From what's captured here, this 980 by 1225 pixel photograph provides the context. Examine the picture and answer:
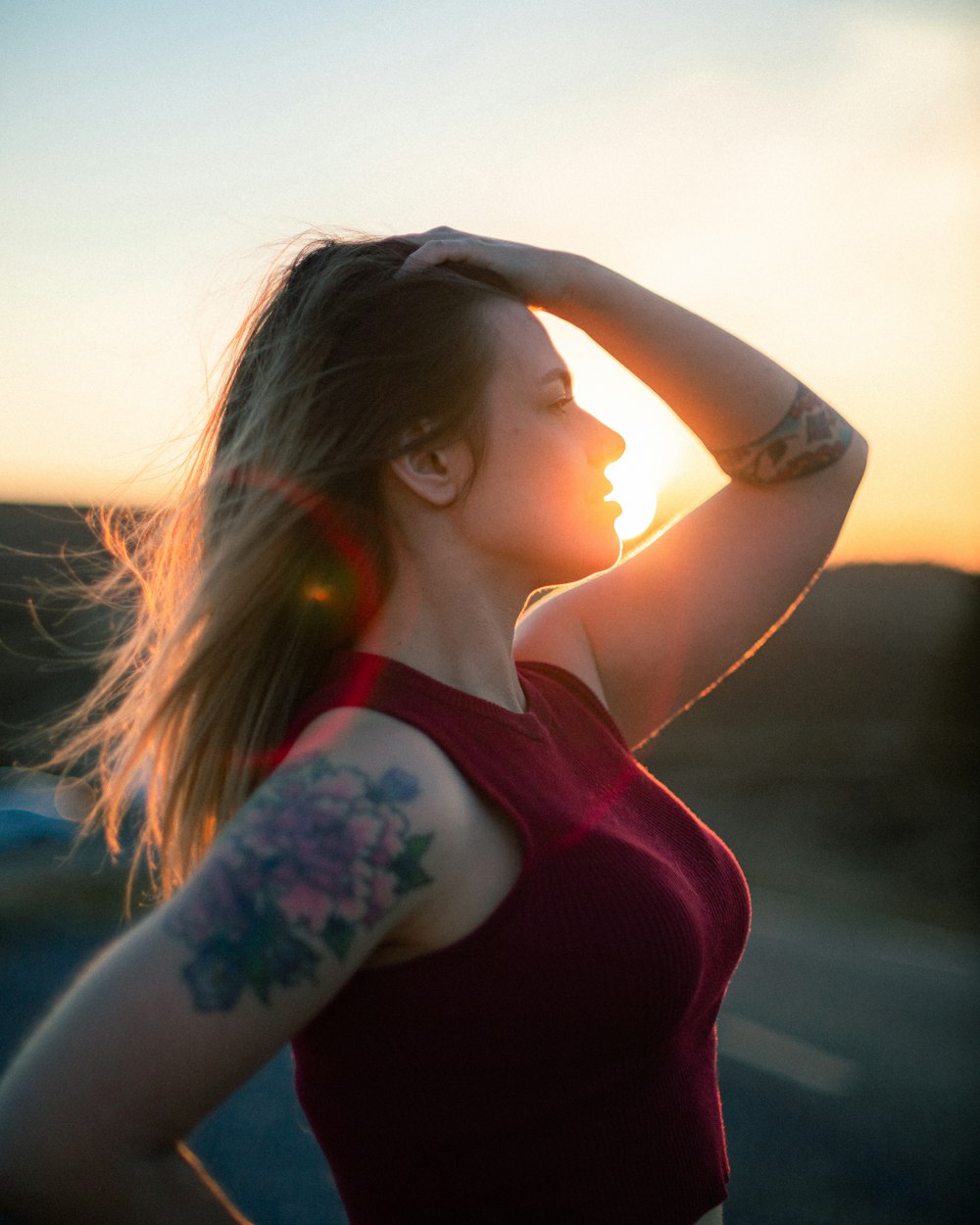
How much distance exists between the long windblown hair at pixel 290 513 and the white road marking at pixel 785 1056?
10.3 ft

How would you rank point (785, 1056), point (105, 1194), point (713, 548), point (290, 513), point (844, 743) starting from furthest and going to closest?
1. point (844, 743)
2. point (785, 1056)
3. point (713, 548)
4. point (290, 513)
5. point (105, 1194)

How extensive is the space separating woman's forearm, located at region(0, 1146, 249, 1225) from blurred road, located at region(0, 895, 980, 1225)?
8.84ft

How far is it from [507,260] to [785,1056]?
Answer: 3593 millimetres

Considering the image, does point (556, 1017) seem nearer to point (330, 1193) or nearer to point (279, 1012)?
point (279, 1012)

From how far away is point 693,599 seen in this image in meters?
1.88

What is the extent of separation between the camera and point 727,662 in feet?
6.45

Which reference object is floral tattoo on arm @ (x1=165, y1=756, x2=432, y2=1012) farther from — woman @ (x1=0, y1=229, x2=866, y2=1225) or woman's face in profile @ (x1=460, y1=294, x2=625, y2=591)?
woman's face in profile @ (x1=460, y1=294, x2=625, y2=591)

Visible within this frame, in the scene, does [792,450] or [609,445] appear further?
[792,450]

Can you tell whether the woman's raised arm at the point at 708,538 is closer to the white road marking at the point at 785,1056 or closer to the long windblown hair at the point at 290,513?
the long windblown hair at the point at 290,513

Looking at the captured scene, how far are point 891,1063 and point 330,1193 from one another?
7.20ft

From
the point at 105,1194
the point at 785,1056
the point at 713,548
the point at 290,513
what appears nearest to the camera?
the point at 105,1194

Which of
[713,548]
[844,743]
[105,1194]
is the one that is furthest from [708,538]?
[844,743]

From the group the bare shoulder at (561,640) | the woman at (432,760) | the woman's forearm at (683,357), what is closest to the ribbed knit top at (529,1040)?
the woman at (432,760)

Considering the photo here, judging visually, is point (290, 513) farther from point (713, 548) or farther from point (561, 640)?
point (713, 548)
